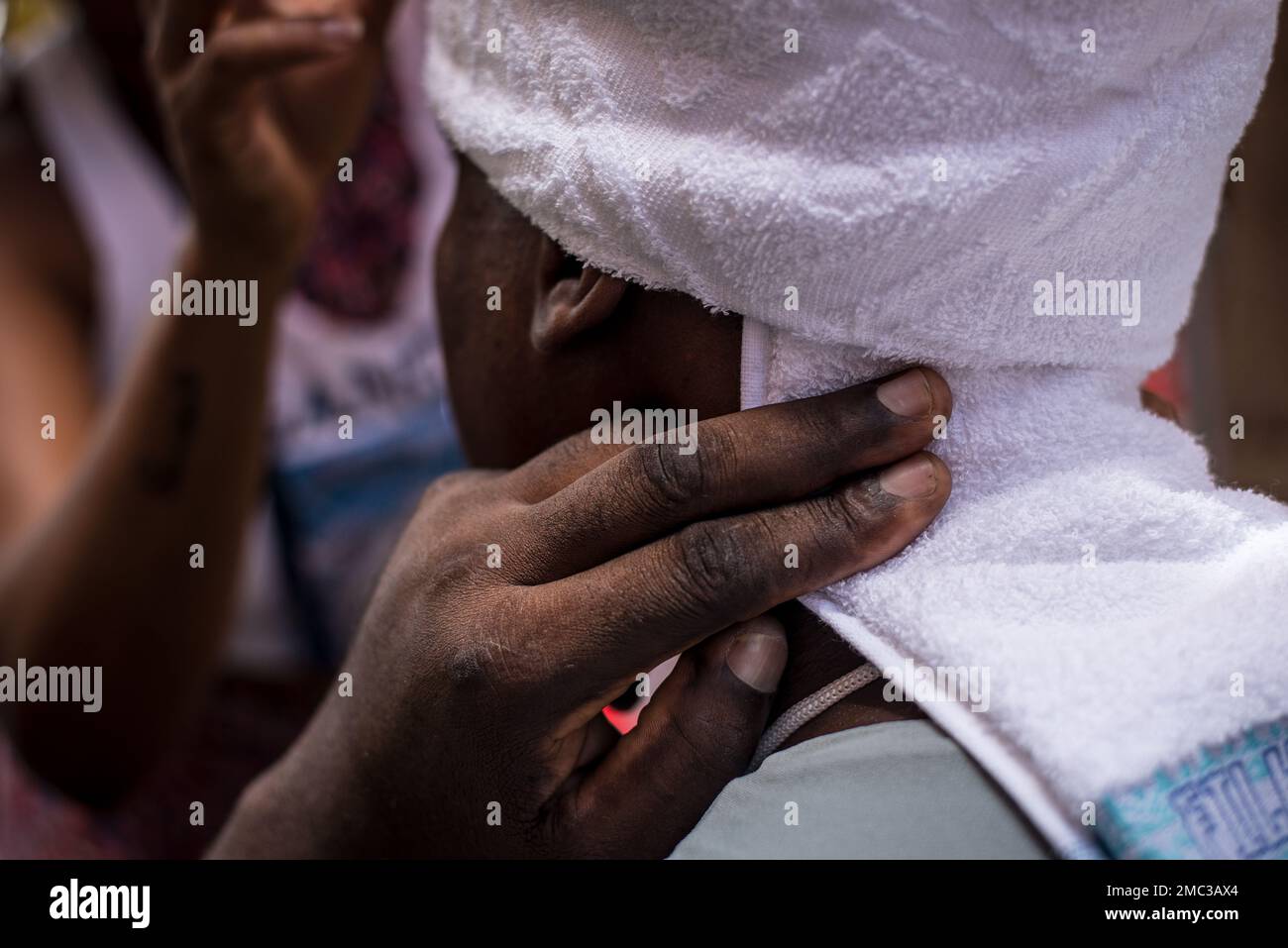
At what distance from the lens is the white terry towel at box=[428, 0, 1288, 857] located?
572mm

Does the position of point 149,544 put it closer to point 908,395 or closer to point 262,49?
point 262,49

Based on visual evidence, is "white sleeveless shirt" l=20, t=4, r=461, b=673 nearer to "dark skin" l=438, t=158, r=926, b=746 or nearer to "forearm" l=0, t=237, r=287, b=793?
"forearm" l=0, t=237, r=287, b=793

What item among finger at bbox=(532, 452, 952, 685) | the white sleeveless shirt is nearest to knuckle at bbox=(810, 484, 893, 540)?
finger at bbox=(532, 452, 952, 685)

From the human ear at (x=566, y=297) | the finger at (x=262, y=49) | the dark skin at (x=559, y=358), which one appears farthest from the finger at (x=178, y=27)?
the human ear at (x=566, y=297)

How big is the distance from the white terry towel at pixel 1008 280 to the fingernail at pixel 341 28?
429 mm

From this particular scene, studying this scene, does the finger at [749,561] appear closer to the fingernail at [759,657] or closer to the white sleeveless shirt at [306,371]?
the fingernail at [759,657]

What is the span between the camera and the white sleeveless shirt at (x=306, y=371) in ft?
5.18

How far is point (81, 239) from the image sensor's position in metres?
1.61

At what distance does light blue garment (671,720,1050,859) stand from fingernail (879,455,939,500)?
0.13 m

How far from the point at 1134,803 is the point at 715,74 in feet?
1.43

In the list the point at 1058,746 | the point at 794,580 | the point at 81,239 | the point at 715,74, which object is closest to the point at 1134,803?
the point at 1058,746

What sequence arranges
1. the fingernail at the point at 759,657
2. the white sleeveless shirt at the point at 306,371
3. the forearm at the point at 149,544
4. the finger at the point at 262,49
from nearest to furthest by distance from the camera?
the fingernail at the point at 759,657 → the finger at the point at 262,49 → the forearm at the point at 149,544 → the white sleeveless shirt at the point at 306,371

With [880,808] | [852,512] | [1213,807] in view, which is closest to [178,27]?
[852,512]
